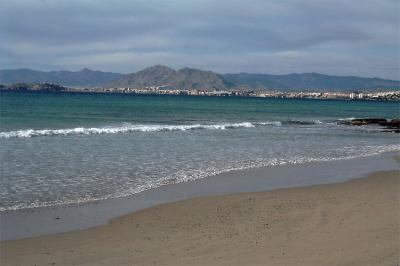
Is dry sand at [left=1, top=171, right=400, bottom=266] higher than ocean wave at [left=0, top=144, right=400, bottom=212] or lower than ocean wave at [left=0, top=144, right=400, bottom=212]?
higher

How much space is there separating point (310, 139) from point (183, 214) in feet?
71.4

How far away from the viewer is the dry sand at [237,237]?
25.2ft

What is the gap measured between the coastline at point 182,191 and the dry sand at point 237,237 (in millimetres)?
497

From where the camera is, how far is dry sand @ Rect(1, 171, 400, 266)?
768cm

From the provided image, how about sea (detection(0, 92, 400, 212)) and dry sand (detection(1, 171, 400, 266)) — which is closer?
dry sand (detection(1, 171, 400, 266))

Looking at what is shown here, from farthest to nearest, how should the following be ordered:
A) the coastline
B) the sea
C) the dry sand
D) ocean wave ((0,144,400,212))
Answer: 1. the sea
2. ocean wave ((0,144,400,212))
3. the coastline
4. the dry sand

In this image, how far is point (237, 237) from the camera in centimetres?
885

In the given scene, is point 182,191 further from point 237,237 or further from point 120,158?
point 120,158

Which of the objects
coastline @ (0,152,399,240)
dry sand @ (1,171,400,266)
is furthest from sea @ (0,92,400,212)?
dry sand @ (1,171,400,266)

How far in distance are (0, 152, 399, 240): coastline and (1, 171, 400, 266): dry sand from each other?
50cm

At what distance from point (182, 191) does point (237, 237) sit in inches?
196

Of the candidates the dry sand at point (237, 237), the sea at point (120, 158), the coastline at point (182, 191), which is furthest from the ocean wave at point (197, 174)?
the dry sand at point (237, 237)

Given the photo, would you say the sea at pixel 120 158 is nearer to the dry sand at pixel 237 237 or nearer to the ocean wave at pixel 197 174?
the ocean wave at pixel 197 174

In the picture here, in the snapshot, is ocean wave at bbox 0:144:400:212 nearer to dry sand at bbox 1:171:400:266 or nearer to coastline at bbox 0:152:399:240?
coastline at bbox 0:152:399:240
